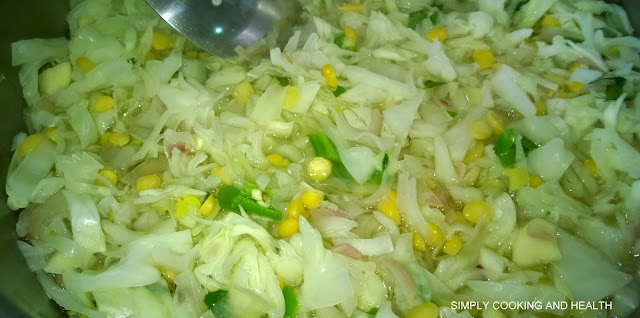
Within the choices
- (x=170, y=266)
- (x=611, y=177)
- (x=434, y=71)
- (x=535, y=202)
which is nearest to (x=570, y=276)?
(x=535, y=202)

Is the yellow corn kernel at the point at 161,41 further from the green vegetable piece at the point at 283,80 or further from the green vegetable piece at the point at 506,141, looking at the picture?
the green vegetable piece at the point at 506,141

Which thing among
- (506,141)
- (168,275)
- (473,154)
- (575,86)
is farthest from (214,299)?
(575,86)

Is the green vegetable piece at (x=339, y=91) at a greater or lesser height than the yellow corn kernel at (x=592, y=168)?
greater

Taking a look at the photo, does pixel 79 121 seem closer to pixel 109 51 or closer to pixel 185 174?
pixel 109 51

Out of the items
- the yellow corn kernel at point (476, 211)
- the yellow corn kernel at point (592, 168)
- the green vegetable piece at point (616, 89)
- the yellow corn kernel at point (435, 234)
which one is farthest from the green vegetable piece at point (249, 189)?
the green vegetable piece at point (616, 89)

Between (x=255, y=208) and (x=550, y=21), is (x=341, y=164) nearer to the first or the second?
(x=255, y=208)

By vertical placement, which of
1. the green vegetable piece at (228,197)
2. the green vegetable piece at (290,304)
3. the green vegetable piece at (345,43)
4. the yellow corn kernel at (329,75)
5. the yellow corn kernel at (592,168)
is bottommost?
the green vegetable piece at (290,304)

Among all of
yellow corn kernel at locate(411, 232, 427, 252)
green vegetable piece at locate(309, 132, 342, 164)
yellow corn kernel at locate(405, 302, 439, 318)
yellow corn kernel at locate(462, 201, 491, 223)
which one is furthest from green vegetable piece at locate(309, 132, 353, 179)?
yellow corn kernel at locate(405, 302, 439, 318)
